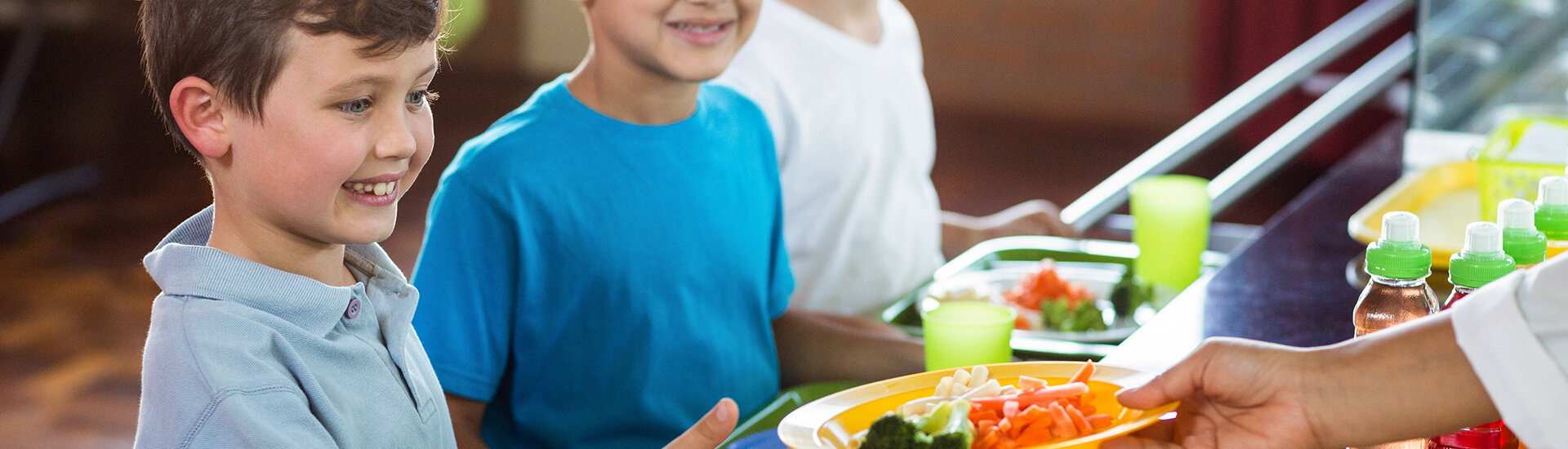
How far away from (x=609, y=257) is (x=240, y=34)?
0.50 metres

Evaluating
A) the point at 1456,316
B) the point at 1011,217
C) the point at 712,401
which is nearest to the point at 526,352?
the point at 712,401

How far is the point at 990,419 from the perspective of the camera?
34.4 inches

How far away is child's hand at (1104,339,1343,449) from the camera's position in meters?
0.85

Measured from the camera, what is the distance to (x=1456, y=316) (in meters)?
0.78

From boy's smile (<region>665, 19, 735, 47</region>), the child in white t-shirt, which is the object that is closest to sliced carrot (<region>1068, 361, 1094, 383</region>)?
boy's smile (<region>665, 19, 735, 47</region>)

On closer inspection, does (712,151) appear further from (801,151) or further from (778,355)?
(801,151)

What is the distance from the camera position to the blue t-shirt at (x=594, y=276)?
119 centimetres

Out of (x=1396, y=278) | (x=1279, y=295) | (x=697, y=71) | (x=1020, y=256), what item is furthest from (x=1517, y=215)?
(x=1020, y=256)

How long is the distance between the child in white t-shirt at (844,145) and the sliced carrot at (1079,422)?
2.70ft

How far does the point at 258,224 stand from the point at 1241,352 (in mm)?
640

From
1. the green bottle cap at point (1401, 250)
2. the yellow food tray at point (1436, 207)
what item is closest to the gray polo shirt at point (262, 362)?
the green bottle cap at point (1401, 250)

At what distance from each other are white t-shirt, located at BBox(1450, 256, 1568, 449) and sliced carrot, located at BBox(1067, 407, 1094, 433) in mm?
221

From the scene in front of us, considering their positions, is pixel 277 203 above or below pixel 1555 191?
below

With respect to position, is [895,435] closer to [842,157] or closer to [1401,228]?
[1401,228]
